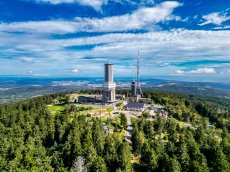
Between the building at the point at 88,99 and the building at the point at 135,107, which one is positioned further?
the building at the point at 88,99

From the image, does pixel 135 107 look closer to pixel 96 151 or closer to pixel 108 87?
pixel 108 87

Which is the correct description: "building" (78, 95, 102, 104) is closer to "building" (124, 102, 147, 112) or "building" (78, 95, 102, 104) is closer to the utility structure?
the utility structure

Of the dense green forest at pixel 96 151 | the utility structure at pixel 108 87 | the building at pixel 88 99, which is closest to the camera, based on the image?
the dense green forest at pixel 96 151

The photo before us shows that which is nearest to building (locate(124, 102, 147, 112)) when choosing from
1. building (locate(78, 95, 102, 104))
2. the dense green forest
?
building (locate(78, 95, 102, 104))

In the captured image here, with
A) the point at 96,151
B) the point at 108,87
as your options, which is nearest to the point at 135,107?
the point at 108,87

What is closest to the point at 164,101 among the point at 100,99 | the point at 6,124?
the point at 100,99

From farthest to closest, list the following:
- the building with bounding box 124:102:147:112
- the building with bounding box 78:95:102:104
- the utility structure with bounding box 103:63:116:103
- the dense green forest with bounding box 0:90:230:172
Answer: the utility structure with bounding box 103:63:116:103 < the building with bounding box 78:95:102:104 < the building with bounding box 124:102:147:112 < the dense green forest with bounding box 0:90:230:172

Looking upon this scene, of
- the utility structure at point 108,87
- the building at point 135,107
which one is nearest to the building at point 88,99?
the utility structure at point 108,87

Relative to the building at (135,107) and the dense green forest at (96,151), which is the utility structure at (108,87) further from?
the dense green forest at (96,151)

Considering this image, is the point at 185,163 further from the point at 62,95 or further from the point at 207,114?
the point at 62,95
